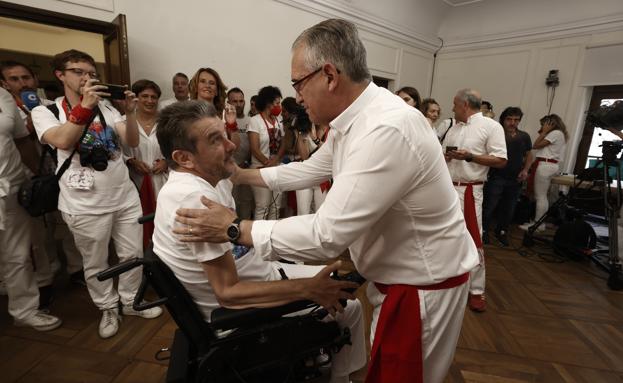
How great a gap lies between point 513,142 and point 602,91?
2.77 m

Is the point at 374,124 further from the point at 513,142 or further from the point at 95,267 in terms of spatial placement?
the point at 513,142

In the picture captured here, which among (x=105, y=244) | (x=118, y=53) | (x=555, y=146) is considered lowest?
(x=105, y=244)

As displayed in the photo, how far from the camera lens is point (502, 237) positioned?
12.9 feet

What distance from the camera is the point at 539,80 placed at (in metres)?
5.63

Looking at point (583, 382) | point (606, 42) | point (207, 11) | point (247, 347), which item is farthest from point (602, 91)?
point (247, 347)

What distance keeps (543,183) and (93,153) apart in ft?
17.5

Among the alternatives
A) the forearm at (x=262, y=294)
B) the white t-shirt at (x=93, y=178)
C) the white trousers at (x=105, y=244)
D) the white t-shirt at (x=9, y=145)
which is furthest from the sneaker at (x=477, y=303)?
the white t-shirt at (x=9, y=145)

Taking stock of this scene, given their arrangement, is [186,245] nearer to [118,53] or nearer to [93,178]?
[93,178]

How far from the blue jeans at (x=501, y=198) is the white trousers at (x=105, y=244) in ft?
12.9

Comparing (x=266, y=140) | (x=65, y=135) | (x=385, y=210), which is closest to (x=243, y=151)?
(x=266, y=140)

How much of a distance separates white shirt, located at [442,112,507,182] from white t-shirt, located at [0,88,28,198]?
2.99 meters

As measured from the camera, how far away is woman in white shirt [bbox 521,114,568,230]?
14.4 ft

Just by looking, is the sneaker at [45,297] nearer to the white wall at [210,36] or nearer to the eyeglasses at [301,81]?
the white wall at [210,36]

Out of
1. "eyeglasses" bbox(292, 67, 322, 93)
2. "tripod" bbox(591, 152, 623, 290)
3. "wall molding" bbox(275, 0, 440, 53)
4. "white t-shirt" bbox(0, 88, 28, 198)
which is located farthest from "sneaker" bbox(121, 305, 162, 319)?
"wall molding" bbox(275, 0, 440, 53)
